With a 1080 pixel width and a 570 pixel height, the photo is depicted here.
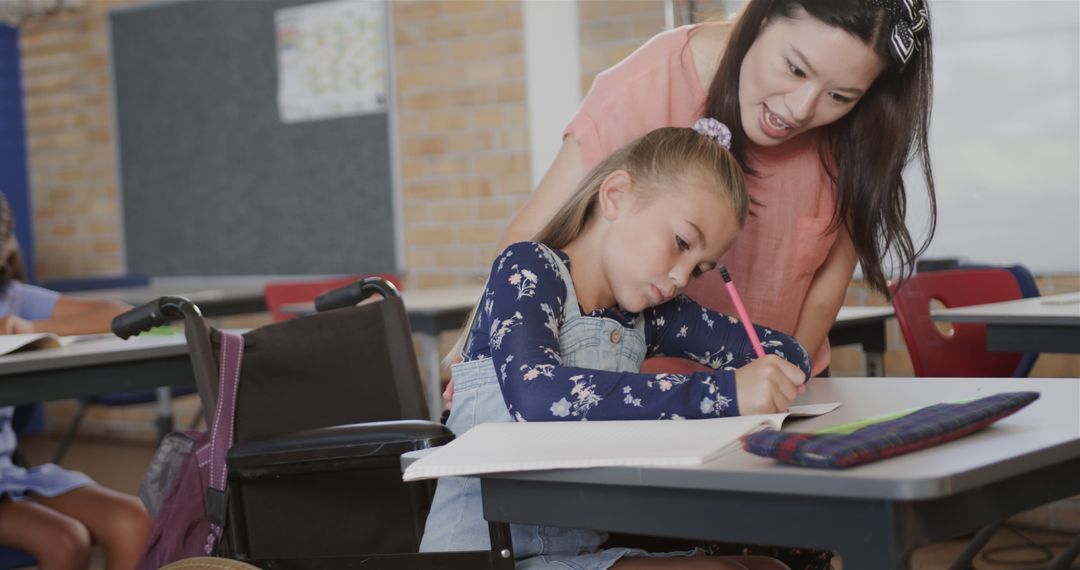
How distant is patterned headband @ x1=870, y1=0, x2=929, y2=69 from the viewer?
1.55 metres

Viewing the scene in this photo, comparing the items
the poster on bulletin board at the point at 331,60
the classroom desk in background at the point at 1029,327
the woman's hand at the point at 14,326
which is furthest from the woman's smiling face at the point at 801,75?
the poster on bulletin board at the point at 331,60

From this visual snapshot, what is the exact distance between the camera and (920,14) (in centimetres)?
159

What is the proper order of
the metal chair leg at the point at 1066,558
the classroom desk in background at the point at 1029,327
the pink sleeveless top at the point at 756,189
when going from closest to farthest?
the pink sleeveless top at the point at 756,189 → the classroom desk in background at the point at 1029,327 → the metal chair leg at the point at 1066,558

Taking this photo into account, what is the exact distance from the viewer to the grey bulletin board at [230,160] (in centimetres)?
482

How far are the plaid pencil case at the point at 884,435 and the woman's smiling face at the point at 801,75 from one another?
57 cm

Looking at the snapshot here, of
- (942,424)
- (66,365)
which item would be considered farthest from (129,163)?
(942,424)

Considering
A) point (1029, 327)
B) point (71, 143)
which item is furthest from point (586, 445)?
point (71, 143)

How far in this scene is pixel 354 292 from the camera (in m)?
1.91

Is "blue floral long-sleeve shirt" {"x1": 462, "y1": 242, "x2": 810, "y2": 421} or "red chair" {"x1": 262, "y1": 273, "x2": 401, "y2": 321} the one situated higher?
"blue floral long-sleeve shirt" {"x1": 462, "y1": 242, "x2": 810, "y2": 421}

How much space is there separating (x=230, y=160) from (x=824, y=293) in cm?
379

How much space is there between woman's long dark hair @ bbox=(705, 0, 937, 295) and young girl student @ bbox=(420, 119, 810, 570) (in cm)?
14

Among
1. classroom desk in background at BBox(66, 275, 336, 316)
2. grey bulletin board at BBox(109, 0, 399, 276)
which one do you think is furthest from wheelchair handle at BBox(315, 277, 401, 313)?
grey bulletin board at BBox(109, 0, 399, 276)

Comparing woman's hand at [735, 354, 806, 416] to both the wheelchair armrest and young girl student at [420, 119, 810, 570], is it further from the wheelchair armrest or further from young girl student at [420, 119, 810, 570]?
the wheelchair armrest

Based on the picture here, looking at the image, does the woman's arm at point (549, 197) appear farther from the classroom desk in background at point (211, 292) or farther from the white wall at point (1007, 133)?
the classroom desk in background at point (211, 292)
